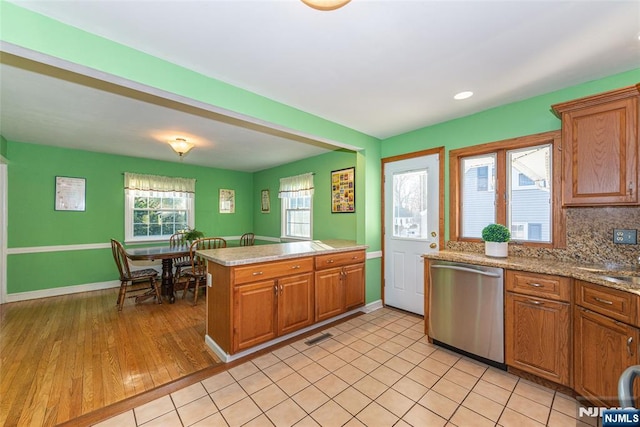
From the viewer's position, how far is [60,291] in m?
4.26

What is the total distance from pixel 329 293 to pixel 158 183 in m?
4.15

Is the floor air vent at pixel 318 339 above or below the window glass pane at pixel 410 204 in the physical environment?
below

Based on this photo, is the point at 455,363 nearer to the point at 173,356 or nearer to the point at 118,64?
the point at 173,356

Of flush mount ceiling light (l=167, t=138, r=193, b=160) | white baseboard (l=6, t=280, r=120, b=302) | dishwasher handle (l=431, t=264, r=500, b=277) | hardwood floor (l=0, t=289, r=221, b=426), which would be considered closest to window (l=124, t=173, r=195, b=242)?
white baseboard (l=6, t=280, r=120, b=302)

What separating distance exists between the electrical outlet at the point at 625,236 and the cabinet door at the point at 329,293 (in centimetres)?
246

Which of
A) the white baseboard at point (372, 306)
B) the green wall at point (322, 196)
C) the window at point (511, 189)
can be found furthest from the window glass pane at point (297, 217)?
the window at point (511, 189)

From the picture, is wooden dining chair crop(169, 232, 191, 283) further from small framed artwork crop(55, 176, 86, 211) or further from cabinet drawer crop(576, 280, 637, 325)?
cabinet drawer crop(576, 280, 637, 325)

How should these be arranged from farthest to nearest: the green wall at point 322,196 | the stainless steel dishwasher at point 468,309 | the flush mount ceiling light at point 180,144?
the green wall at point 322,196, the flush mount ceiling light at point 180,144, the stainless steel dishwasher at point 468,309

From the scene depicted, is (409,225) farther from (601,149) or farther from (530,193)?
(601,149)

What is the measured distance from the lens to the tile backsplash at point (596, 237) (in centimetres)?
204

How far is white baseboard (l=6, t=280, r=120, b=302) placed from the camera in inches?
156

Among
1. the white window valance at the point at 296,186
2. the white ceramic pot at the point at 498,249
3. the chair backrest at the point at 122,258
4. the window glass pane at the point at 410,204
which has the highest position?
the white window valance at the point at 296,186

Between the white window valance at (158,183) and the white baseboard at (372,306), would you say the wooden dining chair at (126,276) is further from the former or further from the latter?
the white baseboard at (372,306)

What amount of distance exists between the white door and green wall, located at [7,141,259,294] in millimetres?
4464
